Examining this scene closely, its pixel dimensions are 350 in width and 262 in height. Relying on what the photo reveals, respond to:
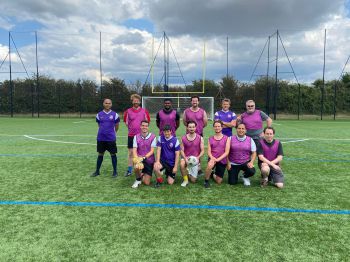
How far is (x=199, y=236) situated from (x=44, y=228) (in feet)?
6.15

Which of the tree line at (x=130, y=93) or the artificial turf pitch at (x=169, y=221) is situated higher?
the tree line at (x=130, y=93)

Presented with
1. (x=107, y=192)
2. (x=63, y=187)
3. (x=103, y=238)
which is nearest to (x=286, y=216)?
(x=103, y=238)

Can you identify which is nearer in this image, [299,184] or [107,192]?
[107,192]

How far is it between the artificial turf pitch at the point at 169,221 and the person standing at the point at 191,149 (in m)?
0.27

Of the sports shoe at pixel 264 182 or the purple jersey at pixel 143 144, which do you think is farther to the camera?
the purple jersey at pixel 143 144

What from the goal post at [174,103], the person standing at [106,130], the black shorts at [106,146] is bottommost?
the black shorts at [106,146]

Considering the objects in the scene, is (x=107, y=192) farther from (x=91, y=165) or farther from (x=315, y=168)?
(x=315, y=168)

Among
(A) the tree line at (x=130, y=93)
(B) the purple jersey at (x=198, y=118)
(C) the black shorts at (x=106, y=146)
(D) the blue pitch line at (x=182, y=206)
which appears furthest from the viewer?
(A) the tree line at (x=130, y=93)

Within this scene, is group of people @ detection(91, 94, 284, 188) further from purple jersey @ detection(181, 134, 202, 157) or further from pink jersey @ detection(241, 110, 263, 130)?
pink jersey @ detection(241, 110, 263, 130)

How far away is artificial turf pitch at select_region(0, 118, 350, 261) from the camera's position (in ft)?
10.1

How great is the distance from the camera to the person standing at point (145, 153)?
553 cm

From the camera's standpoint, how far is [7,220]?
3842 millimetres

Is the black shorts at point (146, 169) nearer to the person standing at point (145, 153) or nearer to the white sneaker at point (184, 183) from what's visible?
the person standing at point (145, 153)

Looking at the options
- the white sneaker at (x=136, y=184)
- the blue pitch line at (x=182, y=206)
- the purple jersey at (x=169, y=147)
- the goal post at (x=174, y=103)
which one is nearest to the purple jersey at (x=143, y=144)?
the purple jersey at (x=169, y=147)
